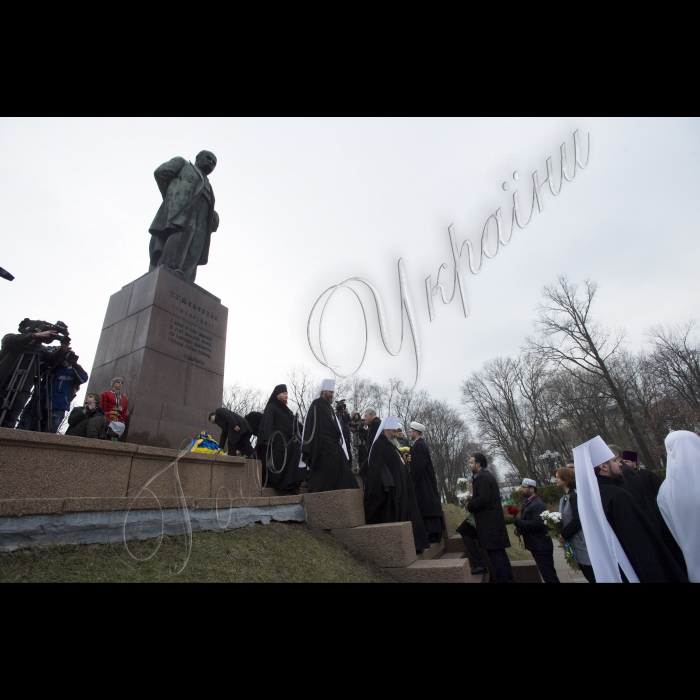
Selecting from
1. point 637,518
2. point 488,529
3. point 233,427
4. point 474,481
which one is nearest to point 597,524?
point 637,518

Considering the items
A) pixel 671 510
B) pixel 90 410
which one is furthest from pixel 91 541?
pixel 671 510

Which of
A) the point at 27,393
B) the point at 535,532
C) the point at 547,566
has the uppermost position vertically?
the point at 27,393

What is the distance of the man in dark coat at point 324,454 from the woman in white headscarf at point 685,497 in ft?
12.5

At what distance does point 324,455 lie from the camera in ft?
20.7

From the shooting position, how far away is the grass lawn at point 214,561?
2.69m

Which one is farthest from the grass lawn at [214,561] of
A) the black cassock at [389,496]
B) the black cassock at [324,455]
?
the black cassock at [389,496]

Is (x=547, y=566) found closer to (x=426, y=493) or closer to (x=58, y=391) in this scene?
(x=426, y=493)

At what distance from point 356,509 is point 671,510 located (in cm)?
353

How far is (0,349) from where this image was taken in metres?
5.09

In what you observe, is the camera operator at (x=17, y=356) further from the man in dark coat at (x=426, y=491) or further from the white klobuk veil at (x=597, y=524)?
the white klobuk veil at (x=597, y=524)

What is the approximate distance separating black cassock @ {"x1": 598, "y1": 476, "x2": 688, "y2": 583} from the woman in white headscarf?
18.7 inches

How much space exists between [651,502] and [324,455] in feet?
13.3

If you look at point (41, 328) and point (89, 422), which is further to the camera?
point (41, 328)
